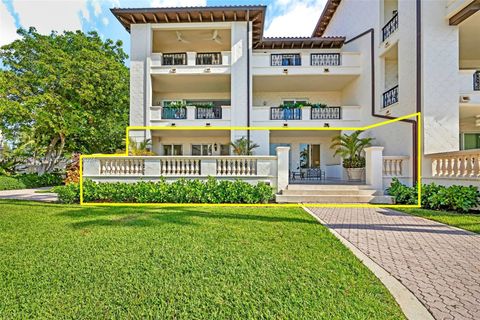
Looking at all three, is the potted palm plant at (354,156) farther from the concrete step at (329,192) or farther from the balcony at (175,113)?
the balcony at (175,113)

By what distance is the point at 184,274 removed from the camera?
11.6 ft

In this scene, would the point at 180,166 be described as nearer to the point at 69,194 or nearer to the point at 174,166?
the point at 174,166

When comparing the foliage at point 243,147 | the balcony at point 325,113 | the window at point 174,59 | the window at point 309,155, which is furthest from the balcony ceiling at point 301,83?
the window at point 174,59

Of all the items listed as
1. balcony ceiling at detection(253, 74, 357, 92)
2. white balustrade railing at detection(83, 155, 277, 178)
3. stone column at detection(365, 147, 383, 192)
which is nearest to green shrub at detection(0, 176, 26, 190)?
white balustrade railing at detection(83, 155, 277, 178)

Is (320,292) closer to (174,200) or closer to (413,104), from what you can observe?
(174,200)

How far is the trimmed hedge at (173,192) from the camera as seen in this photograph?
9.55m

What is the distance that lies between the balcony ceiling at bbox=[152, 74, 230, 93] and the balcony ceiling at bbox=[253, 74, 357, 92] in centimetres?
208

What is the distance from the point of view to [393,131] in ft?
38.8

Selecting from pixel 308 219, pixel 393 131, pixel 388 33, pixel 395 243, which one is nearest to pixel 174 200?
pixel 308 219

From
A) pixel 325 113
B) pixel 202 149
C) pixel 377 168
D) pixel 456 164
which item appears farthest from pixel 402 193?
pixel 202 149

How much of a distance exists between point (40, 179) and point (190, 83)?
12748 millimetres

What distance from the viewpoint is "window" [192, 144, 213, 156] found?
17.5m

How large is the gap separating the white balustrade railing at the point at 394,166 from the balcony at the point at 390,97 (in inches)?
121

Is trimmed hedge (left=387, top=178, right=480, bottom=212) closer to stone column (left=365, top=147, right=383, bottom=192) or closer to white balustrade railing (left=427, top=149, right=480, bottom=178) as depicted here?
white balustrade railing (left=427, top=149, right=480, bottom=178)
